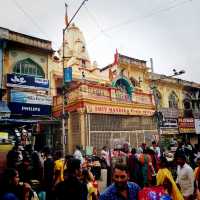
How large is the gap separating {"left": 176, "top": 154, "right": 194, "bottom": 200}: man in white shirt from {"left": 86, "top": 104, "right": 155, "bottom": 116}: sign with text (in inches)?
420

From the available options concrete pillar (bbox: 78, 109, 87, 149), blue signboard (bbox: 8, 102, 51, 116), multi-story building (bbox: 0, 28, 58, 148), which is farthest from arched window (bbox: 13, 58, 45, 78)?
concrete pillar (bbox: 78, 109, 87, 149)

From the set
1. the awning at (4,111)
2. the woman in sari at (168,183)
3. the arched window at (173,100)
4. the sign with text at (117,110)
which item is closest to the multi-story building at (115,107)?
the sign with text at (117,110)

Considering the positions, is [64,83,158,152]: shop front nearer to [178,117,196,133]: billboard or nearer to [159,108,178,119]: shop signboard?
[159,108,178,119]: shop signboard

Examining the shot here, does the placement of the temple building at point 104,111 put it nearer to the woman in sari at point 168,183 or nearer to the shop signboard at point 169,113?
the shop signboard at point 169,113

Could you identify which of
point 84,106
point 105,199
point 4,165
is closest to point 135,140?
point 84,106

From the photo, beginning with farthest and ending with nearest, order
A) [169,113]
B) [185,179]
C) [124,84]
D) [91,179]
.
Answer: [169,113] → [124,84] → [185,179] → [91,179]

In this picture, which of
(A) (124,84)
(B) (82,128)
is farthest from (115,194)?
(A) (124,84)

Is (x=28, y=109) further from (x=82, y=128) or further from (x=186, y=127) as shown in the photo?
(x=186, y=127)

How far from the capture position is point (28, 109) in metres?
18.0

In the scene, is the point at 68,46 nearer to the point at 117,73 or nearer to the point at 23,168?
the point at 117,73

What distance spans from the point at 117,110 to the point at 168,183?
13.1 meters

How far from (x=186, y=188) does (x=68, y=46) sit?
99.3 feet

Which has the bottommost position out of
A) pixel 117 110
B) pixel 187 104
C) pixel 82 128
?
pixel 82 128

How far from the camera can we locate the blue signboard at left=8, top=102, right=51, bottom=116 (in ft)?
58.1
